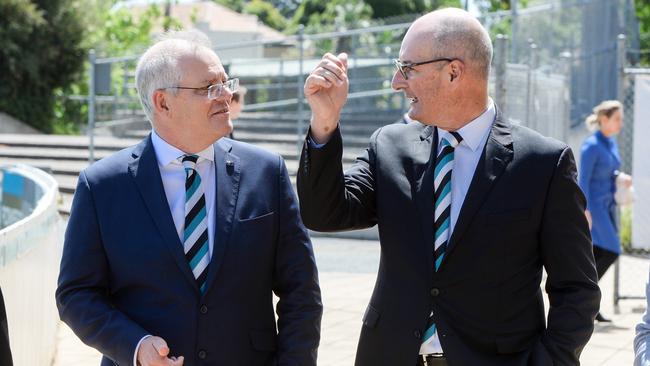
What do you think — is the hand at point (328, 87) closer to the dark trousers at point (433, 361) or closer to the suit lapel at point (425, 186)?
the suit lapel at point (425, 186)

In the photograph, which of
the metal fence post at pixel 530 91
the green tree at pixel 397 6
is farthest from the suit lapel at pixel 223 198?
the green tree at pixel 397 6

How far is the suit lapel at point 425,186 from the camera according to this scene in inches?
134

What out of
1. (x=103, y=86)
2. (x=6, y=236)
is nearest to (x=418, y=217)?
(x=6, y=236)

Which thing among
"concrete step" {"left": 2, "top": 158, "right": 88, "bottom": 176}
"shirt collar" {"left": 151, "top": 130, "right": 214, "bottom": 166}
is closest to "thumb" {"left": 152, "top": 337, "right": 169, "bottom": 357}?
"shirt collar" {"left": 151, "top": 130, "right": 214, "bottom": 166}

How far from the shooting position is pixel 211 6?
67.6 metres

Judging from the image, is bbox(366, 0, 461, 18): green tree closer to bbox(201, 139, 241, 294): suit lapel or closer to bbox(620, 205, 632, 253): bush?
bbox(620, 205, 632, 253): bush

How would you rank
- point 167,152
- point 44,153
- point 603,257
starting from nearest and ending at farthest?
1. point 167,152
2. point 603,257
3. point 44,153

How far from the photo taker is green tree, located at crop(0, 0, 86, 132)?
1208 inches

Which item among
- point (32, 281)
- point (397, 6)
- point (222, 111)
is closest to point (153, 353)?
point (222, 111)

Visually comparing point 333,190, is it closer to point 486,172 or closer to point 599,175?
point 486,172

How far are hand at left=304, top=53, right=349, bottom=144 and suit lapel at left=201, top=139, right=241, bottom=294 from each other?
0.44m

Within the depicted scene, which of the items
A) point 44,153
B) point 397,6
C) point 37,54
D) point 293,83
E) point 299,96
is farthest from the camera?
point 397,6

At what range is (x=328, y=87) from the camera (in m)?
3.12

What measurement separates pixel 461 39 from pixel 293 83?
1661cm
